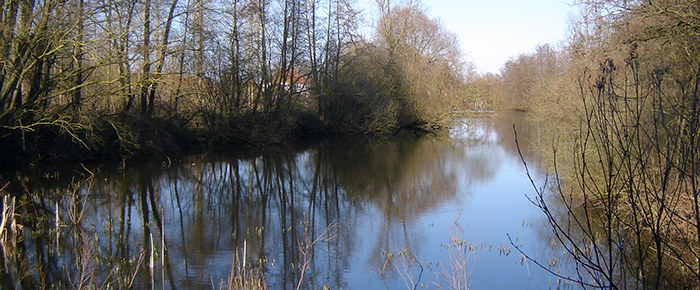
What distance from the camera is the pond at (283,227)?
625 cm

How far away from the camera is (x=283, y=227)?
8.65m

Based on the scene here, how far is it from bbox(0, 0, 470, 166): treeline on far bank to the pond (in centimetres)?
162

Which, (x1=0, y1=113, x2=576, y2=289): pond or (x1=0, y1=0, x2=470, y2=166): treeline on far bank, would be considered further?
(x1=0, y1=0, x2=470, y2=166): treeline on far bank

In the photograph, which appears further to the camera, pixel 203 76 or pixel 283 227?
pixel 203 76

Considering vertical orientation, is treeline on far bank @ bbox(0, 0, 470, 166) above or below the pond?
above

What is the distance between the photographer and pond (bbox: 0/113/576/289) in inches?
246

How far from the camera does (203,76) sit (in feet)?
62.9

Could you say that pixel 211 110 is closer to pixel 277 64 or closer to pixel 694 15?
pixel 277 64

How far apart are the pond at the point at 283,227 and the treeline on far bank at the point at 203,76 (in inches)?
63.7

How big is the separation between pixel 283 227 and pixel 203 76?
1207 centimetres

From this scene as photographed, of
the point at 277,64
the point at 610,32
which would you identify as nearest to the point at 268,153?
the point at 277,64

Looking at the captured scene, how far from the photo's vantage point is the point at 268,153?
19.9 metres

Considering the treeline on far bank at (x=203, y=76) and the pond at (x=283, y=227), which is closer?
the pond at (x=283, y=227)

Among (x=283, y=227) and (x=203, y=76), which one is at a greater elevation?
(x=203, y=76)
